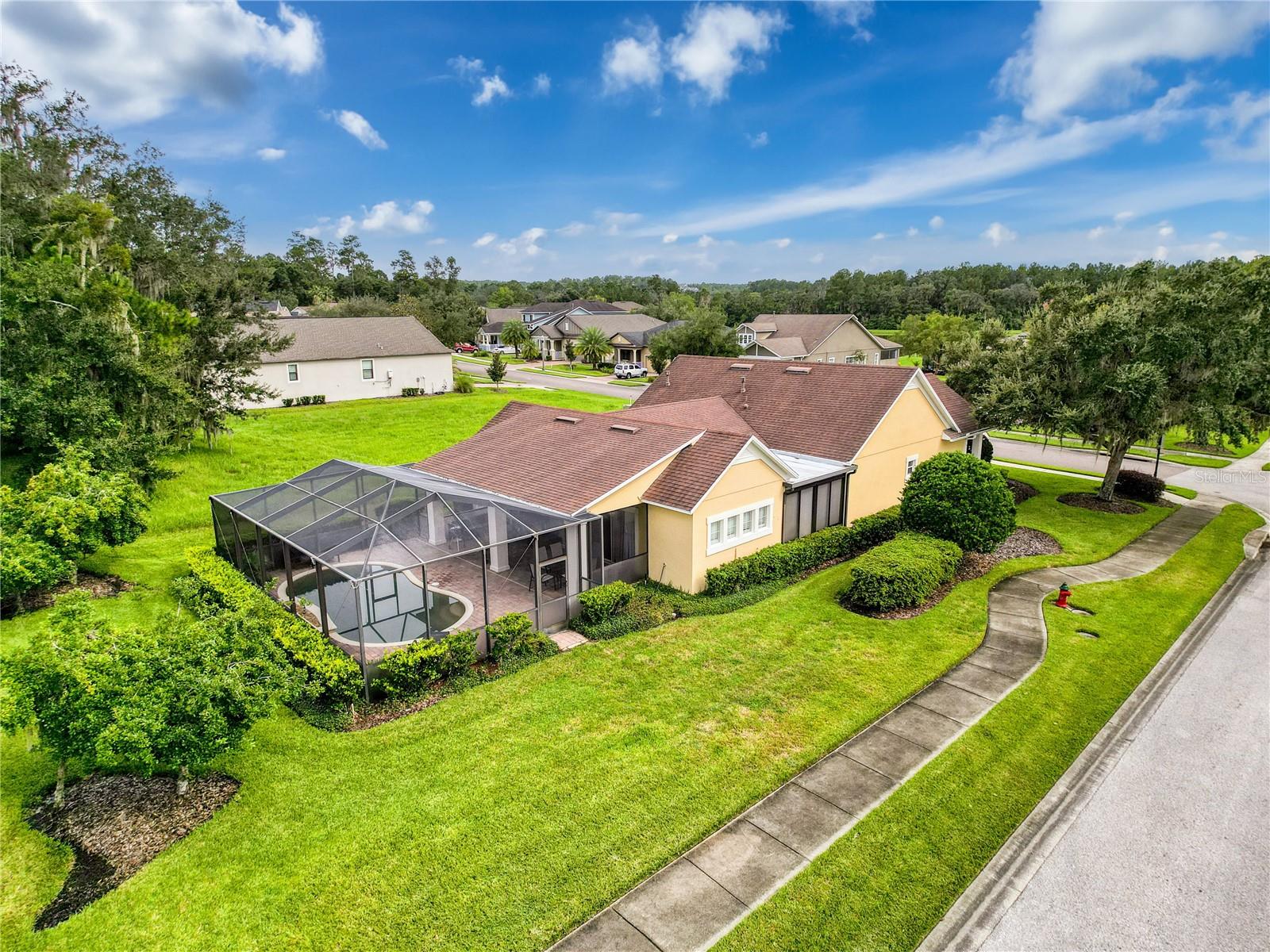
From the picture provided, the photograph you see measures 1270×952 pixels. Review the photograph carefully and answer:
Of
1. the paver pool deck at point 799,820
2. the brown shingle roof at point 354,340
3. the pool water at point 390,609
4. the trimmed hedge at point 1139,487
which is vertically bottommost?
the paver pool deck at point 799,820

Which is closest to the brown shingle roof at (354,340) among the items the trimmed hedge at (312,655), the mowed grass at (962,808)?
the trimmed hedge at (312,655)

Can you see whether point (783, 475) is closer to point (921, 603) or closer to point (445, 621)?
point (921, 603)

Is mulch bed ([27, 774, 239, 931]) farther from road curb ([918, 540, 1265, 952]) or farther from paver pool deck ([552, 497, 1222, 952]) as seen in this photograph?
road curb ([918, 540, 1265, 952])

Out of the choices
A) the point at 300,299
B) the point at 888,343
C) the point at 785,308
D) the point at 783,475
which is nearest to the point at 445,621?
the point at 783,475

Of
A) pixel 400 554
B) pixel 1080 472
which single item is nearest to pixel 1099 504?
pixel 1080 472

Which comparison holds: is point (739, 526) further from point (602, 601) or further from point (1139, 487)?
point (1139, 487)

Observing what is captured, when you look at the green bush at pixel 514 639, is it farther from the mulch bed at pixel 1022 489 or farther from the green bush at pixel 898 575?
the mulch bed at pixel 1022 489
